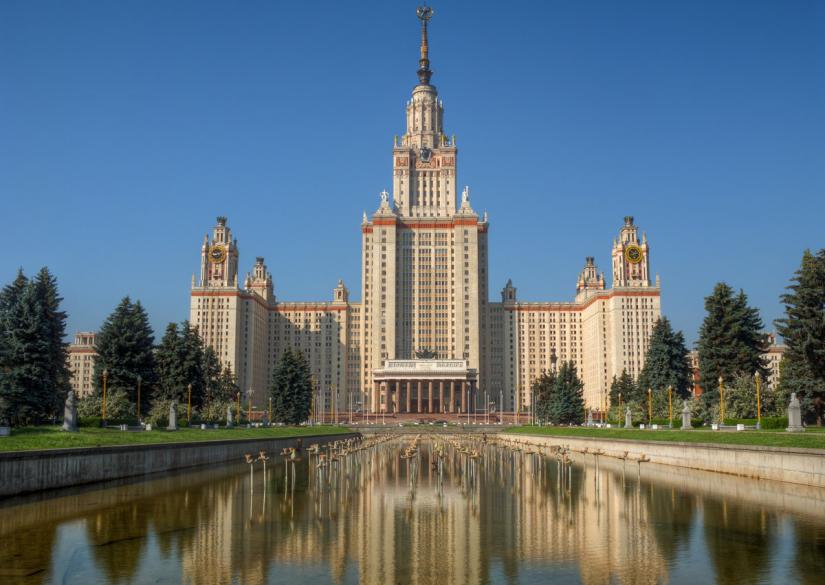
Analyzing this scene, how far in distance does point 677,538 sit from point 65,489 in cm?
2417

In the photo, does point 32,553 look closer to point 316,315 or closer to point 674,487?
point 674,487

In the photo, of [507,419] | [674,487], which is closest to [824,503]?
[674,487]

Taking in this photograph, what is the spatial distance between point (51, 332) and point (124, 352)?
1197 cm

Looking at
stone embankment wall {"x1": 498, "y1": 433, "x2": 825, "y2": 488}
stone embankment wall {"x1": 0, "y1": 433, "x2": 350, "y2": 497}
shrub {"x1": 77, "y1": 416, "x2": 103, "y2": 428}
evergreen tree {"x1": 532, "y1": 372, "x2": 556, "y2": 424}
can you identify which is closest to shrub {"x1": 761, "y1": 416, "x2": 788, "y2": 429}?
stone embankment wall {"x1": 498, "y1": 433, "x2": 825, "y2": 488}

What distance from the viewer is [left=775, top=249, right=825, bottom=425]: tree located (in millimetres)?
52344

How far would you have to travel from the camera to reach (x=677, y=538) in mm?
22672

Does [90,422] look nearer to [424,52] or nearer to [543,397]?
[543,397]

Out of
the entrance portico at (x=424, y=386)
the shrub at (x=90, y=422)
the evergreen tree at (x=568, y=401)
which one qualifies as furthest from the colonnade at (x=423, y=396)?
the shrub at (x=90, y=422)

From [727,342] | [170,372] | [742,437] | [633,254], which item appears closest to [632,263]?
[633,254]

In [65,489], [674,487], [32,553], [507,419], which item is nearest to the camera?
[32,553]

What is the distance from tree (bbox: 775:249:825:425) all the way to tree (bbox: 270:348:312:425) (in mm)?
63382

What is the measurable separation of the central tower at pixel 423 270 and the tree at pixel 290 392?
5426 centimetres

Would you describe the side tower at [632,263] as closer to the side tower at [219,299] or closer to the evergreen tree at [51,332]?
the side tower at [219,299]

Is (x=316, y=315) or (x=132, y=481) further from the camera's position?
(x=316, y=315)
